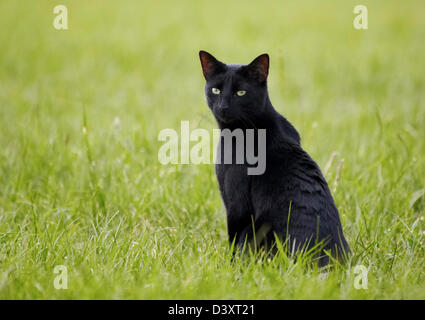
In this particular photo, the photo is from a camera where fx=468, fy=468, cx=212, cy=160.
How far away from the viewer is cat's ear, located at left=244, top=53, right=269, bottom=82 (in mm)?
2438

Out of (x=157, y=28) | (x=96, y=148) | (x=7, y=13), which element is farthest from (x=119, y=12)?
(x=96, y=148)

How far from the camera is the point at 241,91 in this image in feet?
8.19

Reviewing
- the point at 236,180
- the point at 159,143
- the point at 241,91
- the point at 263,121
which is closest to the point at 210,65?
the point at 241,91

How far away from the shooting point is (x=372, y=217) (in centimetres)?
289

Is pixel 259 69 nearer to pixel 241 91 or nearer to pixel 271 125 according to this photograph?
pixel 241 91

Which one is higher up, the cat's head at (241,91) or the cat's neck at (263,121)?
the cat's head at (241,91)

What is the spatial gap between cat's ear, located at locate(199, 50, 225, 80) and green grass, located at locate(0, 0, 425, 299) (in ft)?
2.56

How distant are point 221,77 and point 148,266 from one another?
3.54 feet

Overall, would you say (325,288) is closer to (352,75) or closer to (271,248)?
(271,248)

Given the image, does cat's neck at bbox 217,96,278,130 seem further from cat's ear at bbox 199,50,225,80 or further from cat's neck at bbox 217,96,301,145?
cat's ear at bbox 199,50,225,80

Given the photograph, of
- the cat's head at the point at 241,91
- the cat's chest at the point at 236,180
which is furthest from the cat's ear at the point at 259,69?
the cat's chest at the point at 236,180

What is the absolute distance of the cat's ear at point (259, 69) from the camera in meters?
2.44

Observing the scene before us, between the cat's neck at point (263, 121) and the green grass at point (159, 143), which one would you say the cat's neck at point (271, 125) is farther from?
the green grass at point (159, 143)

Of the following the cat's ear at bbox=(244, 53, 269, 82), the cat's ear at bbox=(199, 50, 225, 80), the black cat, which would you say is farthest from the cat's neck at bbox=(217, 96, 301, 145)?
the cat's ear at bbox=(199, 50, 225, 80)
